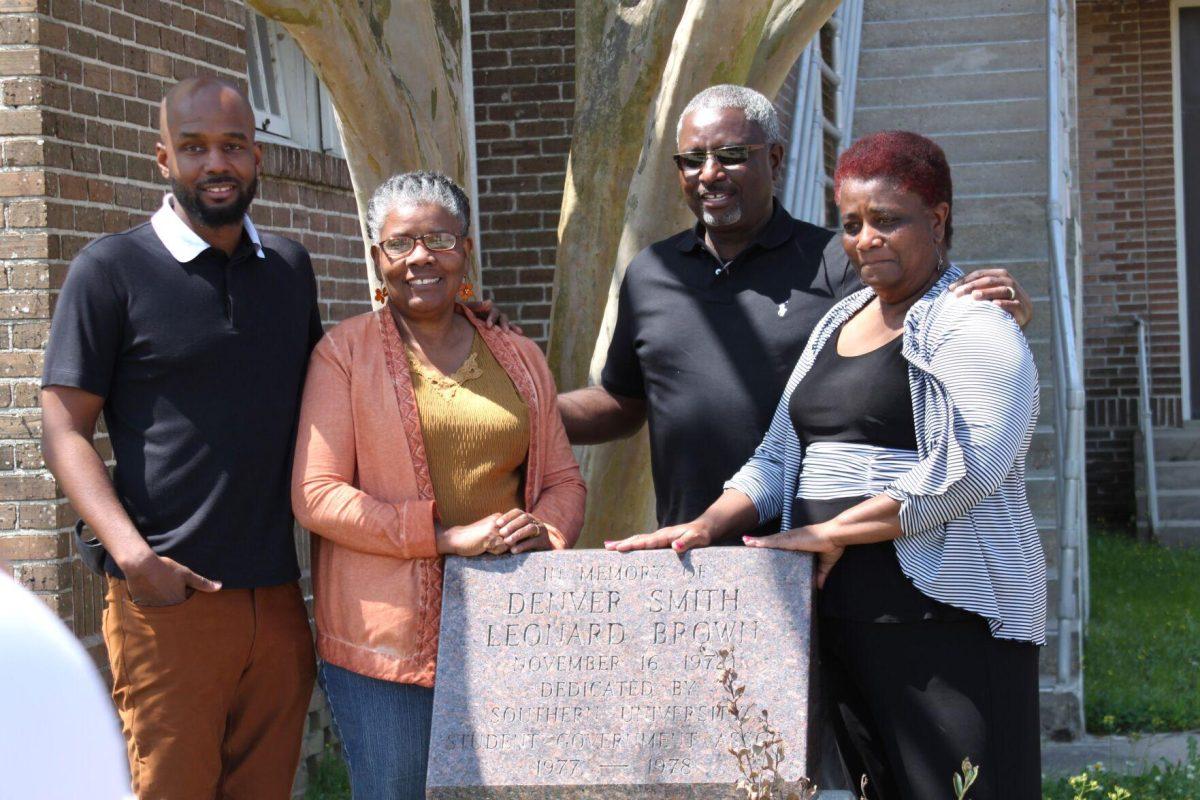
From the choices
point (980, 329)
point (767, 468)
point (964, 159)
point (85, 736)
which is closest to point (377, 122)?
point (767, 468)

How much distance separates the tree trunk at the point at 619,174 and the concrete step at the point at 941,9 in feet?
22.7

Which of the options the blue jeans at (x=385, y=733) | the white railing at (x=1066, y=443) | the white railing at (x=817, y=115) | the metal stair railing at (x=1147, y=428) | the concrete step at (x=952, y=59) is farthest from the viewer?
the metal stair railing at (x=1147, y=428)

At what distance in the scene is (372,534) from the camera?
128 inches

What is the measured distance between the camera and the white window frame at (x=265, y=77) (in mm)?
6309

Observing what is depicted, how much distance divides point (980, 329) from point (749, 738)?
98cm

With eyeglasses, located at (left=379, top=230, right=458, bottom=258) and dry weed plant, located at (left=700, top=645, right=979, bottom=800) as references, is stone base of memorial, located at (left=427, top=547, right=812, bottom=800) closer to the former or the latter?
dry weed plant, located at (left=700, top=645, right=979, bottom=800)

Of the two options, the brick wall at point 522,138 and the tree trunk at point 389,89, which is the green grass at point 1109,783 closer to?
the brick wall at point 522,138

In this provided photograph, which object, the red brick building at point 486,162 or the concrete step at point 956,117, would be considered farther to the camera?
the concrete step at point 956,117

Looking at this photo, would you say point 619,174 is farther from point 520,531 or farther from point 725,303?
point 520,531

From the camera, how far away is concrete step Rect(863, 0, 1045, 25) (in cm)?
1088

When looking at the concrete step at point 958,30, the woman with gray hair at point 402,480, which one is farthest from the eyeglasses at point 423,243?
the concrete step at point 958,30

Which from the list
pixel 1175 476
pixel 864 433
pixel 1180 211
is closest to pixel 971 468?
pixel 864 433

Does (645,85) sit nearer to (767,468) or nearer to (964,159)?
(767,468)

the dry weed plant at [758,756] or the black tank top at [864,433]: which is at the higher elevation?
the black tank top at [864,433]
